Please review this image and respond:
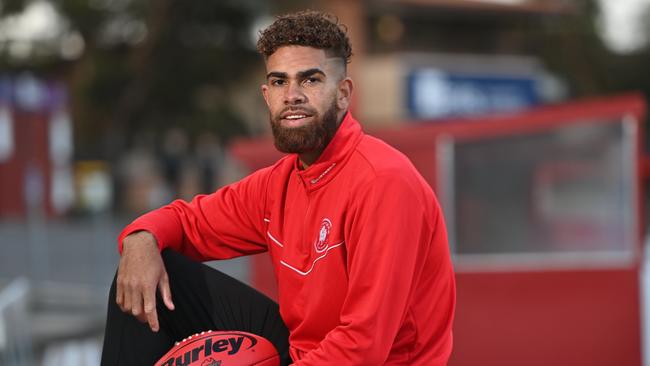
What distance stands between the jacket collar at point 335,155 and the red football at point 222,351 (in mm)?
520

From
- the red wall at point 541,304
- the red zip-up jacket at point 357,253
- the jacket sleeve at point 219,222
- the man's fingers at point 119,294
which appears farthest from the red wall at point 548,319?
the man's fingers at point 119,294

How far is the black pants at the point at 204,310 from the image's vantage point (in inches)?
116

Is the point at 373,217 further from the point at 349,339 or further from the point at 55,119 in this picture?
the point at 55,119

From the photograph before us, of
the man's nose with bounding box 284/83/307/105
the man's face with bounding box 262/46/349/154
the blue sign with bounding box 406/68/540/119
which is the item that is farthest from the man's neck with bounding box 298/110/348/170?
the blue sign with bounding box 406/68/540/119

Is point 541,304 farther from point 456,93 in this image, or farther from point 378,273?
point 456,93

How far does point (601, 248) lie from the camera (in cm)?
611

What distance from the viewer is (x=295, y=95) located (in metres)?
2.65

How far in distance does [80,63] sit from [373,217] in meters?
23.1

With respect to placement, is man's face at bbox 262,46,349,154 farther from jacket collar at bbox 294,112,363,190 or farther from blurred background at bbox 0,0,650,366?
blurred background at bbox 0,0,650,366

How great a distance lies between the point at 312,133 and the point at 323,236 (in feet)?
0.94

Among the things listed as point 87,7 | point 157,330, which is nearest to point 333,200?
point 157,330

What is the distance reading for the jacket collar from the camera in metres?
2.64

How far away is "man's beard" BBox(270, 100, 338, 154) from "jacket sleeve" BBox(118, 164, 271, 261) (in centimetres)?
39

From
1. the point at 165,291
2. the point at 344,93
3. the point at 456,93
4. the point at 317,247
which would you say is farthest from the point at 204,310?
the point at 456,93
